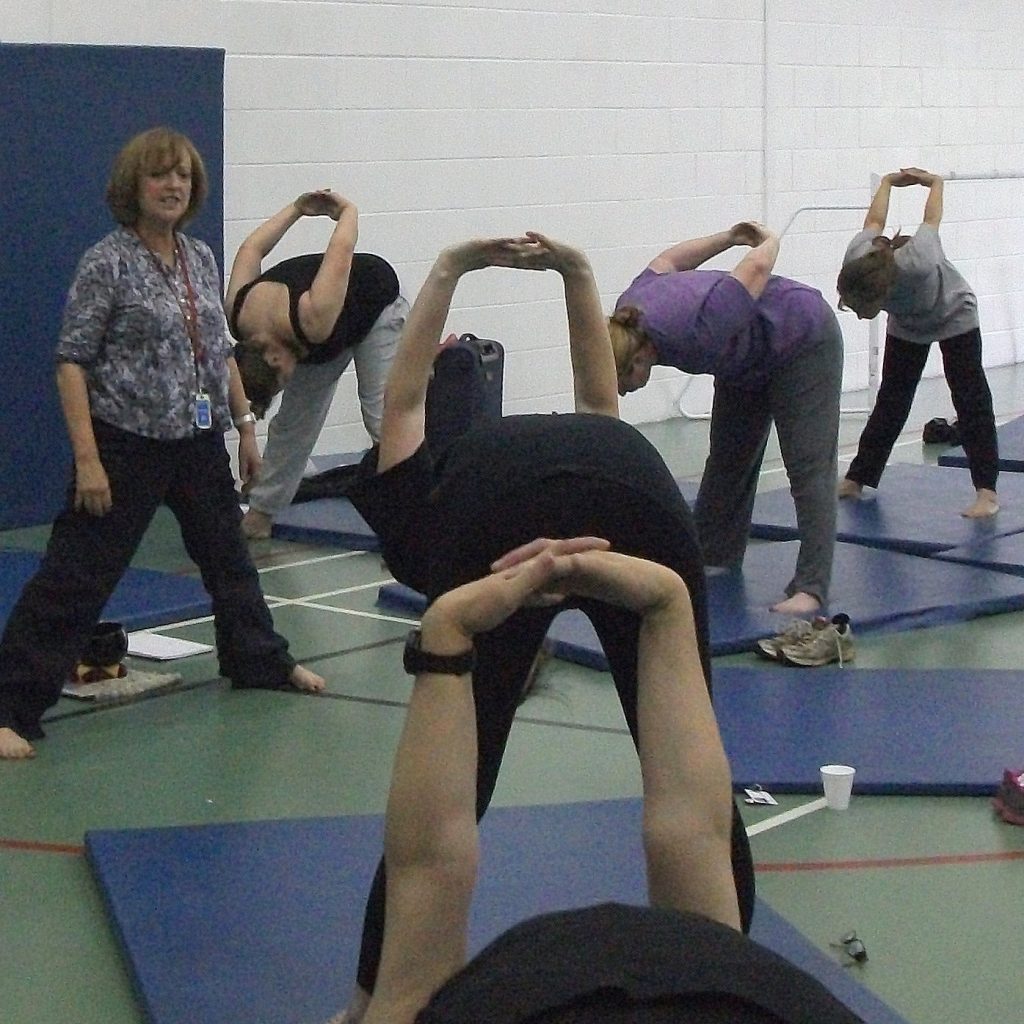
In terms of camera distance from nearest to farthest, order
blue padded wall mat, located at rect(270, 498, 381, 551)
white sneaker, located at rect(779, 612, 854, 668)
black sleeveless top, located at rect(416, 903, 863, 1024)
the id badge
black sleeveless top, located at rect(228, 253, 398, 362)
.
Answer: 1. black sleeveless top, located at rect(416, 903, 863, 1024)
2. the id badge
3. white sneaker, located at rect(779, 612, 854, 668)
4. black sleeveless top, located at rect(228, 253, 398, 362)
5. blue padded wall mat, located at rect(270, 498, 381, 551)

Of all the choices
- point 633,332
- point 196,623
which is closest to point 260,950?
point 633,332

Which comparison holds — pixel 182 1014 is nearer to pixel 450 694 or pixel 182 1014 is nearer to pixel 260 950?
pixel 260 950

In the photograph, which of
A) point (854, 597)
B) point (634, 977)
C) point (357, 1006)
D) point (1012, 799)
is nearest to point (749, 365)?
point (854, 597)

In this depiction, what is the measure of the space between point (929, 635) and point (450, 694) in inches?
123

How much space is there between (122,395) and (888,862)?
6.23ft

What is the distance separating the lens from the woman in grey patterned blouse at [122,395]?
3723mm

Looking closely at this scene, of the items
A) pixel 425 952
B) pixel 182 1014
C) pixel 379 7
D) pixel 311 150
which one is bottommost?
pixel 182 1014

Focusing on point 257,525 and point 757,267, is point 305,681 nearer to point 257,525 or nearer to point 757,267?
point 757,267

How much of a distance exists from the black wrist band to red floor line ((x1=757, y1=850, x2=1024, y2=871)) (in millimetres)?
1385

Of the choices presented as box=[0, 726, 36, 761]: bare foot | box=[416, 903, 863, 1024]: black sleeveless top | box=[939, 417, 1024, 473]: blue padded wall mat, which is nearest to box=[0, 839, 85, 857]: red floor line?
box=[0, 726, 36, 761]: bare foot

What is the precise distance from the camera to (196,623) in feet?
16.6

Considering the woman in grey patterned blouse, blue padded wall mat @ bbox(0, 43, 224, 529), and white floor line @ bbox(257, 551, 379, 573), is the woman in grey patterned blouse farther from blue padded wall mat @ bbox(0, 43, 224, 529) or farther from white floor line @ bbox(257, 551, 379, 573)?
blue padded wall mat @ bbox(0, 43, 224, 529)

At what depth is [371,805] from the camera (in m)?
3.55

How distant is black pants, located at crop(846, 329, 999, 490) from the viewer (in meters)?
6.25
